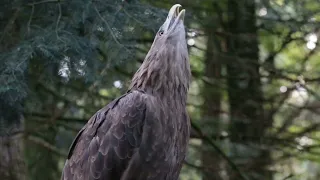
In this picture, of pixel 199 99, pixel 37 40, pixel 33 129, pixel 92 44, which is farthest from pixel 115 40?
pixel 199 99

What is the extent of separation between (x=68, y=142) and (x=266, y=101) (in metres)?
2.30

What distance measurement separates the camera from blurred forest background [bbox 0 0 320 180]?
5707 millimetres

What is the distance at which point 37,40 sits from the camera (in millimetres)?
4453

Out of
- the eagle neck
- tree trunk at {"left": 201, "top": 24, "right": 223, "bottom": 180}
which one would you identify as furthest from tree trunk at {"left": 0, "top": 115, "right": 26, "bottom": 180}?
the eagle neck

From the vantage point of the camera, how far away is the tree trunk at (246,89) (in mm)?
6406

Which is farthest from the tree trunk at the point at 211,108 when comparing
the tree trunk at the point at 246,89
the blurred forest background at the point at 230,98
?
the tree trunk at the point at 246,89

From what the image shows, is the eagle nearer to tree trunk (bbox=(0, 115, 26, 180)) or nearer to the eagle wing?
the eagle wing

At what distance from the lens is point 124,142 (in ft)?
11.6

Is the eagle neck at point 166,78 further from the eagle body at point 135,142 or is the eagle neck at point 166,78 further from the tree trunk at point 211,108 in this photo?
the tree trunk at point 211,108

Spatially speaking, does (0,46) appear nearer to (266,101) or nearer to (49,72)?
(49,72)

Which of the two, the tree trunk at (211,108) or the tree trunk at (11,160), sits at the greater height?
the tree trunk at (211,108)

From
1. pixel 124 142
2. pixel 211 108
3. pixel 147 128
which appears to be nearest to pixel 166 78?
pixel 147 128

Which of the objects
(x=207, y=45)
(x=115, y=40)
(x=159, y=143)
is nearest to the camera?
(x=159, y=143)

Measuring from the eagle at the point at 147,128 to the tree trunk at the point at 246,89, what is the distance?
2711mm
